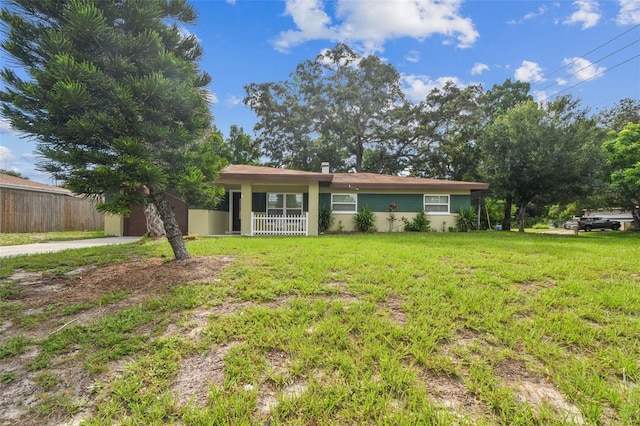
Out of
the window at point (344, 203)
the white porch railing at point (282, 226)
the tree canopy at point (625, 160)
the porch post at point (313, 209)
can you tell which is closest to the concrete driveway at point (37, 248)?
the white porch railing at point (282, 226)

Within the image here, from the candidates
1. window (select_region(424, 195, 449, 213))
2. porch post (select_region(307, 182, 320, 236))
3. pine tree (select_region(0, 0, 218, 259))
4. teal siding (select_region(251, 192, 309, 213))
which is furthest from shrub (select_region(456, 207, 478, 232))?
pine tree (select_region(0, 0, 218, 259))

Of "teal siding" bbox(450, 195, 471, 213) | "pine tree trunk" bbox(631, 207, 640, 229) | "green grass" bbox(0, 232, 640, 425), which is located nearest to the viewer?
"green grass" bbox(0, 232, 640, 425)

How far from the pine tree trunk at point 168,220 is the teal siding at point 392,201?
9.42 meters

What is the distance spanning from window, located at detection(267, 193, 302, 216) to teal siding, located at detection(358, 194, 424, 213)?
2.92 meters

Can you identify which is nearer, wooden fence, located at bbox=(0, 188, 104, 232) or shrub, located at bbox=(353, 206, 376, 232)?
wooden fence, located at bbox=(0, 188, 104, 232)

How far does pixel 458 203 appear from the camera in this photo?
14.4 metres

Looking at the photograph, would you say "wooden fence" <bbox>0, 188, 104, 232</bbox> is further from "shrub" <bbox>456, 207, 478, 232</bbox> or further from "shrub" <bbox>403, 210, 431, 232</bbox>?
"shrub" <bbox>456, 207, 478, 232</bbox>

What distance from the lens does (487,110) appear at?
25.6 meters

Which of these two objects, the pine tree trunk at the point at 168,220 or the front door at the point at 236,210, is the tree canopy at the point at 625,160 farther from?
the pine tree trunk at the point at 168,220

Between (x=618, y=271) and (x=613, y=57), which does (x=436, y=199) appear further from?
(x=613, y=57)

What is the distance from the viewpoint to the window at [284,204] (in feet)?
45.2

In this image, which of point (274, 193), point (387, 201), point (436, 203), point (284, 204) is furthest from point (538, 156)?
point (274, 193)

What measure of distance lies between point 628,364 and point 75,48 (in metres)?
7.59

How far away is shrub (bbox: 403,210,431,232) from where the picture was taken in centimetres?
1370
